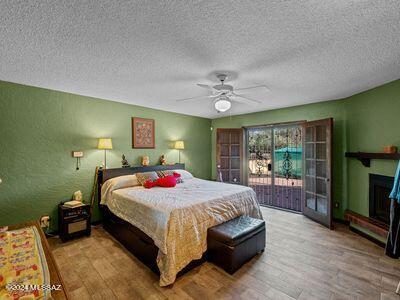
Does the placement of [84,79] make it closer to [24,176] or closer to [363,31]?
[24,176]

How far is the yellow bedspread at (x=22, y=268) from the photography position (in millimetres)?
1003

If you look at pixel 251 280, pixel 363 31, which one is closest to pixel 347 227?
pixel 251 280

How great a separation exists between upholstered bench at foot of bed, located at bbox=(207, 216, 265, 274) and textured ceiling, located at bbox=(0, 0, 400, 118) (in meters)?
2.11

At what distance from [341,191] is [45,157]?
5771 millimetres

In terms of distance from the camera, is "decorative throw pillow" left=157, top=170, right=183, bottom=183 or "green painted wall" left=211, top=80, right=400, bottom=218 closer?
"green painted wall" left=211, top=80, right=400, bottom=218

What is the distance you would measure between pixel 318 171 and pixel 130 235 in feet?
12.8

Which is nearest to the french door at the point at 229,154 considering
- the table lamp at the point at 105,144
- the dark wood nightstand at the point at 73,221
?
the table lamp at the point at 105,144

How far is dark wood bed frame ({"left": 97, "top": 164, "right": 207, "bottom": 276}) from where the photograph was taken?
2324mm

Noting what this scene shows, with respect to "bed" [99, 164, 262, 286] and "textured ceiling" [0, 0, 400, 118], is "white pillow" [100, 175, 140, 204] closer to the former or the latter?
"bed" [99, 164, 262, 286]

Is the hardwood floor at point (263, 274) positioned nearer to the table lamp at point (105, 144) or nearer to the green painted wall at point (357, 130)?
the green painted wall at point (357, 130)

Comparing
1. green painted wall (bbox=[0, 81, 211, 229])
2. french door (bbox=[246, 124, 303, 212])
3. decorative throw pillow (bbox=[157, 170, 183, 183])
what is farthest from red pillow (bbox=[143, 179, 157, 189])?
french door (bbox=[246, 124, 303, 212])

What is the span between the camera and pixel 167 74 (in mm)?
2582

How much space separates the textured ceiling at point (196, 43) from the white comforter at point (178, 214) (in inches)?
70.2

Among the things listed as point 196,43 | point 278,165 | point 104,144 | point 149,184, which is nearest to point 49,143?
point 104,144
